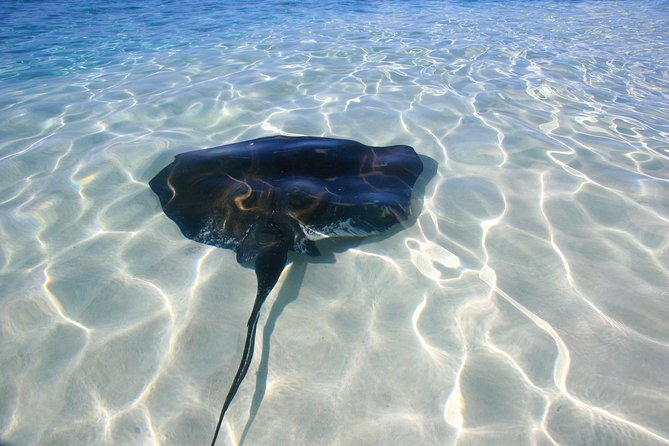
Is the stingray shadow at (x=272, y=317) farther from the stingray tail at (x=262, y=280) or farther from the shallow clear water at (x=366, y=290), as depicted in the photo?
the stingray tail at (x=262, y=280)

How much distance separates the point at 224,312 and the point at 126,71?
27.2ft

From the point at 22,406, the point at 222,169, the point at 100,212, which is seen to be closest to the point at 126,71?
the point at 100,212

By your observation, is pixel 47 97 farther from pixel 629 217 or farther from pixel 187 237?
pixel 629 217

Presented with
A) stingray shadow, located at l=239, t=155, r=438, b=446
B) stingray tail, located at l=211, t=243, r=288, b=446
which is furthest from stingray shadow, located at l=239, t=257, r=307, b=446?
stingray tail, located at l=211, t=243, r=288, b=446

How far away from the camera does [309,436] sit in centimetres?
184

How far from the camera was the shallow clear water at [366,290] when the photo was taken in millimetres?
1908

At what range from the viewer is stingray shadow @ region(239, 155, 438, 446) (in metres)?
2.01

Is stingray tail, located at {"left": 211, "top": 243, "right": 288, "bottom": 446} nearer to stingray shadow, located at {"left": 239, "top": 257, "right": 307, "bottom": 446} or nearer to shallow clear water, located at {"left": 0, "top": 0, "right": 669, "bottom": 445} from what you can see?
stingray shadow, located at {"left": 239, "top": 257, "right": 307, "bottom": 446}

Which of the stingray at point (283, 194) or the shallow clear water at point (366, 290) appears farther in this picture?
the stingray at point (283, 194)

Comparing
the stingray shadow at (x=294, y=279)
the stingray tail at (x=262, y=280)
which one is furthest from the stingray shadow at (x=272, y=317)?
the stingray tail at (x=262, y=280)

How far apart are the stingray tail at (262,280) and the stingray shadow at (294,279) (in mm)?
176

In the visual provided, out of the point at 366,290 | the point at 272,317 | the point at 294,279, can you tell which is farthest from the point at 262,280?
the point at 366,290

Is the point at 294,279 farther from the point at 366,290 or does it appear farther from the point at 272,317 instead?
the point at 366,290

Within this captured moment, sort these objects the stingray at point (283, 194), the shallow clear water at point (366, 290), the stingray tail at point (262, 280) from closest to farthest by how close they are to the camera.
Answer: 1. the stingray tail at point (262, 280)
2. the shallow clear water at point (366, 290)
3. the stingray at point (283, 194)
